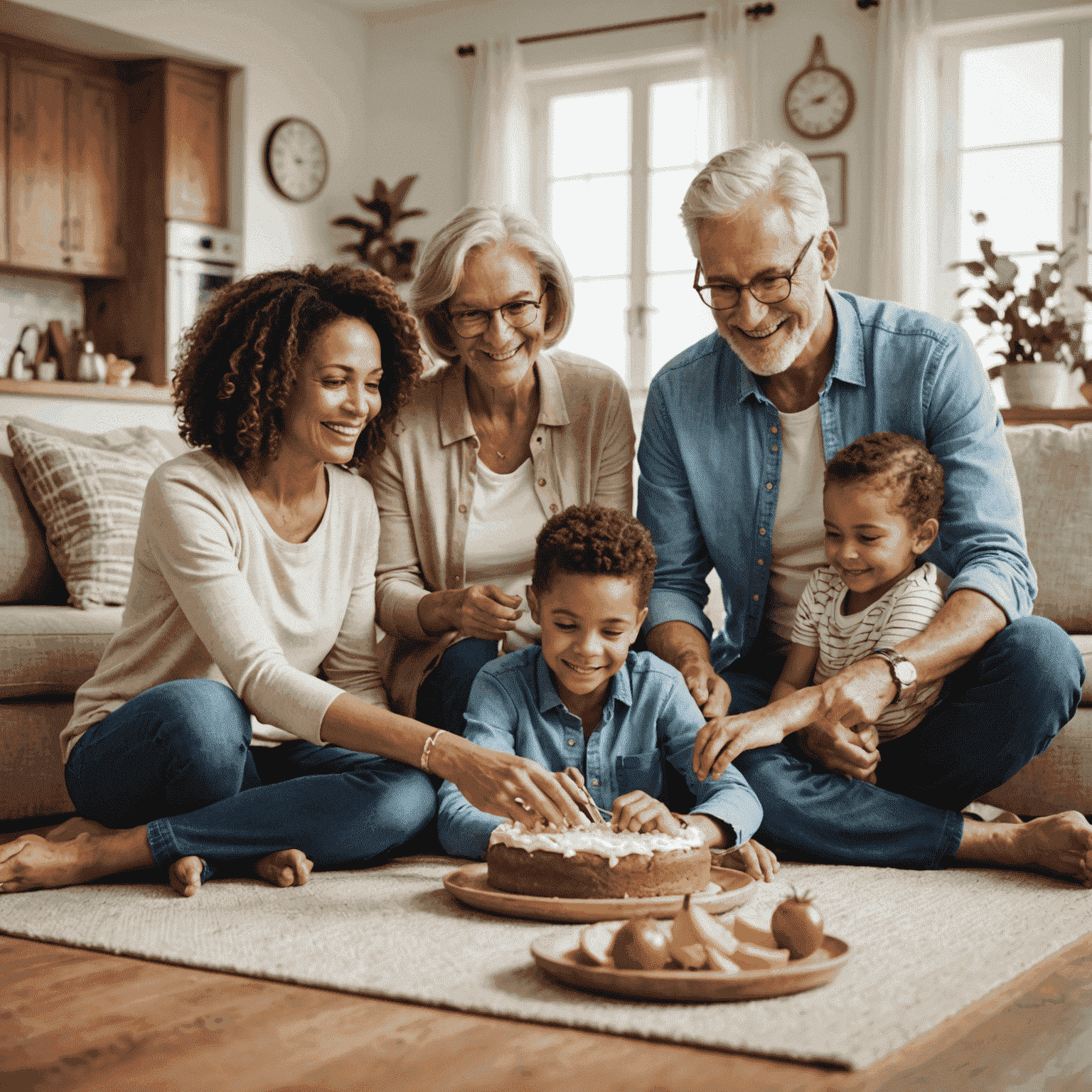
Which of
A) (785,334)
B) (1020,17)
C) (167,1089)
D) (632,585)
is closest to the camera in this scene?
(167,1089)

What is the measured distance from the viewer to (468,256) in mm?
2326

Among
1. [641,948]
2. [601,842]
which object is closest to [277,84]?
[601,842]

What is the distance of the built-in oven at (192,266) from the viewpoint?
6.55m

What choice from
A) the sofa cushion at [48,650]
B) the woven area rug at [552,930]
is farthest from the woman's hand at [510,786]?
the sofa cushion at [48,650]

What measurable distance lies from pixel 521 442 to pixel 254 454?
21.8 inches

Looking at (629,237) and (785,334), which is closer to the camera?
(785,334)

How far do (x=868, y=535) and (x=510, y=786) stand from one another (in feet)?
2.53

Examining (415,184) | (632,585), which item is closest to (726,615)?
(632,585)

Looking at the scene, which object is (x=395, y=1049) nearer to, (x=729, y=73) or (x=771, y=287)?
(x=771, y=287)

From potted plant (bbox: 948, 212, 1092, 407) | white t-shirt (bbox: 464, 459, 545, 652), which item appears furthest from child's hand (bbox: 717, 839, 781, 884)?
potted plant (bbox: 948, 212, 1092, 407)

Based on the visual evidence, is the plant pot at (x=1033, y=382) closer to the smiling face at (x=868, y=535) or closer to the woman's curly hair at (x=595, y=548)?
the smiling face at (x=868, y=535)

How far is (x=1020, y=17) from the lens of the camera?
18.7ft

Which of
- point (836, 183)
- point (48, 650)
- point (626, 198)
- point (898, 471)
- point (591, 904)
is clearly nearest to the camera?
point (591, 904)

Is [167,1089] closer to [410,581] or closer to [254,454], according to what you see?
[254,454]
